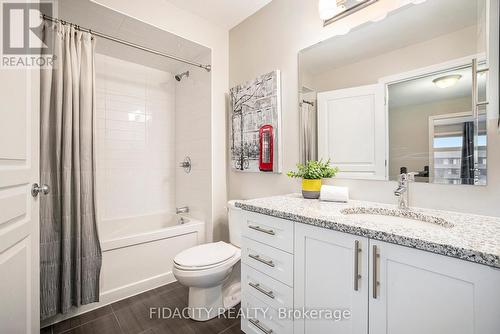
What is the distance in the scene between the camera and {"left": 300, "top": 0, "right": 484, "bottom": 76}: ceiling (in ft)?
3.66

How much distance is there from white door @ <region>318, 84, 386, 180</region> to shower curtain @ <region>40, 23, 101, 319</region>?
1.69 m

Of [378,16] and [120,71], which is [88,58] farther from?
[378,16]

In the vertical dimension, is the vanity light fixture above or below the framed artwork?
above

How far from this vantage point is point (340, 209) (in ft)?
4.03

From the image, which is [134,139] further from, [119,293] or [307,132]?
[307,132]

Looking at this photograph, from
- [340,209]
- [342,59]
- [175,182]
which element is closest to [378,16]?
[342,59]

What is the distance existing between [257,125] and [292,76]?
18.9 inches

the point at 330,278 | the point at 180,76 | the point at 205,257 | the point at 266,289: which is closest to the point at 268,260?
the point at 266,289

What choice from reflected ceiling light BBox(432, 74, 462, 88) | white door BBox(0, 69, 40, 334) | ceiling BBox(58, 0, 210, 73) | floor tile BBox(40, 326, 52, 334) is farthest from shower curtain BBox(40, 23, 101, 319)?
reflected ceiling light BBox(432, 74, 462, 88)

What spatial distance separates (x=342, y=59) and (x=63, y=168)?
78.9 inches

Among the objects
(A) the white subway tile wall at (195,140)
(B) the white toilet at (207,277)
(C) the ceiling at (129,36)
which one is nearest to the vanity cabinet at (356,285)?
(B) the white toilet at (207,277)

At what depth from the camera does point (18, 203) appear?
2.97 feet

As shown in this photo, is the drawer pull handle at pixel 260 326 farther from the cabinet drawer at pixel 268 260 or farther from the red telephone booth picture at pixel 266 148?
the red telephone booth picture at pixel 266 148

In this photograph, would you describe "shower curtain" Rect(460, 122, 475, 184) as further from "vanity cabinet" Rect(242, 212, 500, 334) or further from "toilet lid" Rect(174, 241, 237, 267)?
"toilet lid" Rect(174, 241, 237, 267)
